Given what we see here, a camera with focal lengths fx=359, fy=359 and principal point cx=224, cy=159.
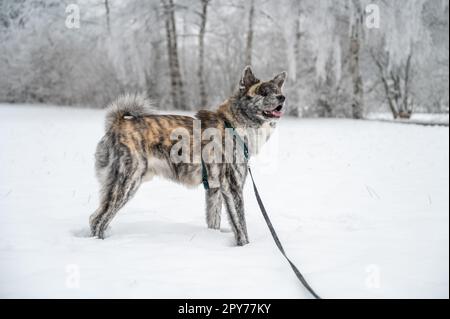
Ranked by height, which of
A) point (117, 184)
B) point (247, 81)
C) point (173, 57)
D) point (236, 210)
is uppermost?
point (173, 57)

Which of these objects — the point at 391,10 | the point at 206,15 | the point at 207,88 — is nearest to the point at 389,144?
the point at 391,10

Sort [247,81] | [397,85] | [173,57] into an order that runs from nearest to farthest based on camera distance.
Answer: [247,81]
[173,57]
[397,85]

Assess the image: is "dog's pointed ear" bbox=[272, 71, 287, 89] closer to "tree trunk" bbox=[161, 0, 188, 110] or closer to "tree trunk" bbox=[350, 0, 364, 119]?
"tree trunk" bbox=[350, 0, 364, 119]

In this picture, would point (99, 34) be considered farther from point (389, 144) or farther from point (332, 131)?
point (389, 144)

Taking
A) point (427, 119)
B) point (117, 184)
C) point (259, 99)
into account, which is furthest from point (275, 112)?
point (427, 119)

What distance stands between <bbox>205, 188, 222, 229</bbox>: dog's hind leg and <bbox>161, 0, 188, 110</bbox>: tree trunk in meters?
13.1

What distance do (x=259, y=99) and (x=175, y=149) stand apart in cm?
86

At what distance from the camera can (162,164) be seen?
3193 millimetres

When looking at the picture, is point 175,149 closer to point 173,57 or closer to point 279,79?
point 279,79

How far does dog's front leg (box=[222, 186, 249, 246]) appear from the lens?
121 inches

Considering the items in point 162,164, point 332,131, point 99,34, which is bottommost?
point 332,131

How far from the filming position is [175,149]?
10.4ft

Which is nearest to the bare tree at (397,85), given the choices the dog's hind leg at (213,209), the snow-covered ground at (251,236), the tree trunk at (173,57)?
the tree trunk at (173,57)
